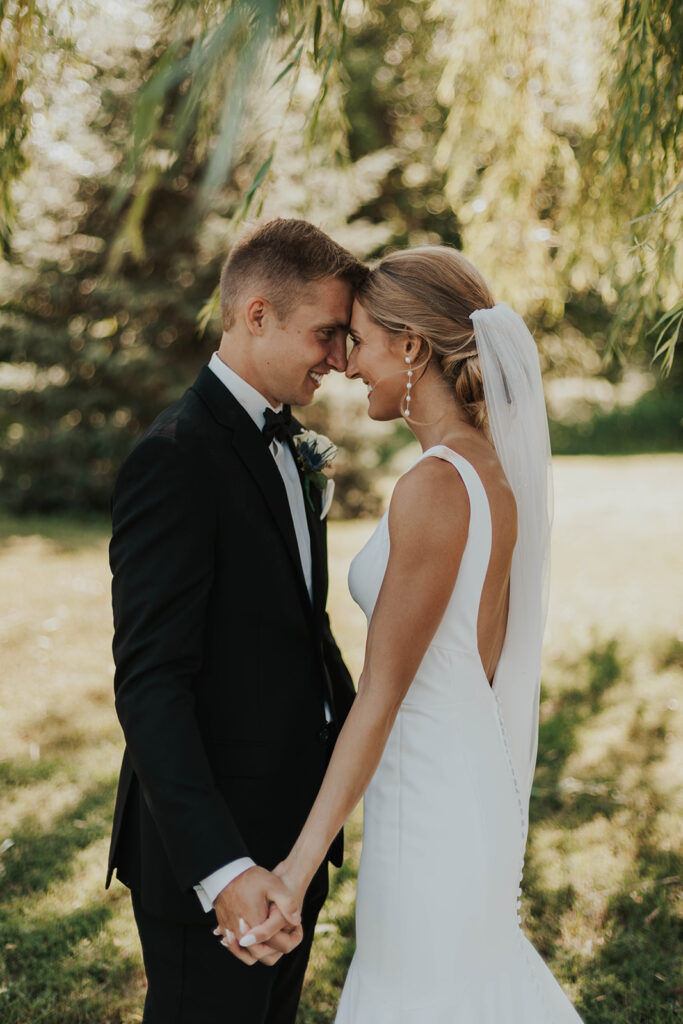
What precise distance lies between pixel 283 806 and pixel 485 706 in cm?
54

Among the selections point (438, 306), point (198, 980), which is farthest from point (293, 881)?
point (438, 306)

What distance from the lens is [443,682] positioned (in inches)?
81.1

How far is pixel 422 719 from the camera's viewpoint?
207 centimetres

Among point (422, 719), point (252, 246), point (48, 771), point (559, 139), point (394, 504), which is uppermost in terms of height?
point (559, 139)

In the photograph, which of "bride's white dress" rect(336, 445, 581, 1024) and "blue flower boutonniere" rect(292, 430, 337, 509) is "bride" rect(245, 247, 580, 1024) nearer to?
"bride's white dress" rect(336, 445, 581, 1024)

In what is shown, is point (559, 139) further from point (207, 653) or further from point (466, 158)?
point (207, 653)

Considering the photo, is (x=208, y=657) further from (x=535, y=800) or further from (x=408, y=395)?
(x=535, y=800)

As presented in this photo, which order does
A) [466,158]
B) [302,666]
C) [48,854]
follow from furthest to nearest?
[466,158], [48,854], [302,666]

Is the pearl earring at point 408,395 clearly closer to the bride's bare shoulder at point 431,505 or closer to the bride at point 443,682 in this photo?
the bride at point 443,682

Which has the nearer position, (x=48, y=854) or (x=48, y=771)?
(x=48, y=854)

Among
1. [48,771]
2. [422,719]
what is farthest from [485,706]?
[48,771]

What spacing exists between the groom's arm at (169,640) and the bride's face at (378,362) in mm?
574

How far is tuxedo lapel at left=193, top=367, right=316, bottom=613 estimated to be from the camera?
204 centimetres

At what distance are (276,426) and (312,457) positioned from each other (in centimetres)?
22
